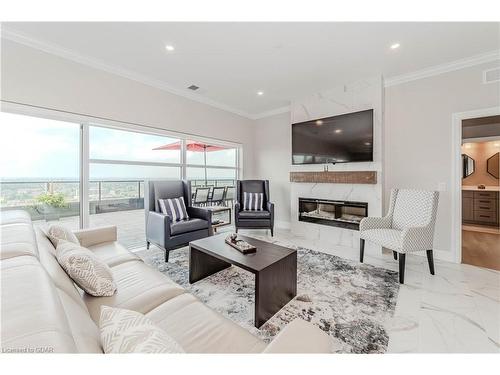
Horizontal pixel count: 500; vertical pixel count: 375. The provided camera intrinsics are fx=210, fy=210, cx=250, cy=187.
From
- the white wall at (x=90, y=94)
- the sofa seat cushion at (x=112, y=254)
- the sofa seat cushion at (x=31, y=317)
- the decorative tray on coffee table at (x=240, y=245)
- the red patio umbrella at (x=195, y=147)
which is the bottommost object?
the sofa seat cushion at (x=112, y=254)

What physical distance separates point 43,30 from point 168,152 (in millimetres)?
2062

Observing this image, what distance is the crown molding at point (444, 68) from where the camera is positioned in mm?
2672

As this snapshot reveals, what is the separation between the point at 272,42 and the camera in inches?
96.7

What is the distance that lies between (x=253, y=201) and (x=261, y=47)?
2.75 m

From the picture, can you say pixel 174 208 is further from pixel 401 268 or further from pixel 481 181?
pixel 481 181

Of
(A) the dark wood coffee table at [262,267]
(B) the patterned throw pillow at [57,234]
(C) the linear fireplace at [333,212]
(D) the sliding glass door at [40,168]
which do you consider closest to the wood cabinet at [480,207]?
(C) the linear fireplace at [333,212]

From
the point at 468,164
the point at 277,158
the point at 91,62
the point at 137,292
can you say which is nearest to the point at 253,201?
the point at 277,158

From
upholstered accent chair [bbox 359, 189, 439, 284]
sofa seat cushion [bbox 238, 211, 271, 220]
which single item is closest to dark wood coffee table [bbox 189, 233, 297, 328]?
upholstered accent chair [bbox 359, 189, 439, 284]

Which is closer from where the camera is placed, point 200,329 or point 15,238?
point 200,329

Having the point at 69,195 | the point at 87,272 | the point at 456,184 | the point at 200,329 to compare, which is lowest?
the point at 200,329

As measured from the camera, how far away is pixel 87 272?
120cm

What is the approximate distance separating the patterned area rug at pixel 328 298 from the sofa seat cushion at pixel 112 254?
0.68 meters

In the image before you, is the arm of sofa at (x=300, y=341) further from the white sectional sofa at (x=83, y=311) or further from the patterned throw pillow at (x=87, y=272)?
the patterned throw pillow at (x=87, y=272)
